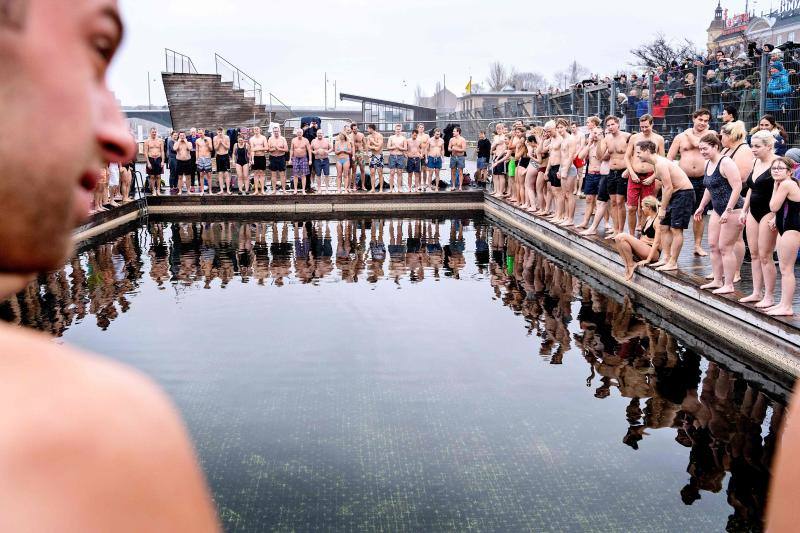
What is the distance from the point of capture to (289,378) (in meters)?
7.74

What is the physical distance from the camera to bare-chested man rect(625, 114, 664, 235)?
11.7m

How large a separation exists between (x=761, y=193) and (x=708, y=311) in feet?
5.26

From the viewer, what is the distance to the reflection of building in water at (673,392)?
18.2 feet

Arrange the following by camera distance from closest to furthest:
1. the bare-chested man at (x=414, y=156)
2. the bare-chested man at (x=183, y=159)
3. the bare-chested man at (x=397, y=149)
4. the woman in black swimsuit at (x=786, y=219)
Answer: the woman in black swimsuit at (x=786, y=219) < the bare-chested man at (x=183, y=159) < the bare-chested man at (x=414, y=156) < the bare-chested man at (x=397, y=149)

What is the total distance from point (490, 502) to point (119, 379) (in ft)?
16.2

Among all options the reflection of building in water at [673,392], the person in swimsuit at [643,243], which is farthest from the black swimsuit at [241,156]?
the person in swimsuit at [643,243]

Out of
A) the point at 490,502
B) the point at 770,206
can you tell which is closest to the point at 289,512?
the point at 490,502

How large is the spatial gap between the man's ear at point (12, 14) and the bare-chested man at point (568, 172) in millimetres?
14917

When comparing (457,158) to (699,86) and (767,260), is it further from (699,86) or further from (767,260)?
(767,260)

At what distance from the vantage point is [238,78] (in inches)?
1196

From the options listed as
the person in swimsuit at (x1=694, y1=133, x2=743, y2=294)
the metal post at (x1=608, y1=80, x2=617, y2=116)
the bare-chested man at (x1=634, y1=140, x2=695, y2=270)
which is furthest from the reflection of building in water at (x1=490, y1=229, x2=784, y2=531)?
the metal post at (x1=608, y1=80, x2=617, y2=116)

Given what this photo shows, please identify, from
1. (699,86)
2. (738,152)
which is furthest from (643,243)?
(699,86)

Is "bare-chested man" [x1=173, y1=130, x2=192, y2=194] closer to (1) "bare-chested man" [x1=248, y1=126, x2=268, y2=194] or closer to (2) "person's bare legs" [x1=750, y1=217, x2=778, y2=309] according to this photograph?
(1) "bare-chested man" [x1=248, y1=126, x2=268, y2=194]

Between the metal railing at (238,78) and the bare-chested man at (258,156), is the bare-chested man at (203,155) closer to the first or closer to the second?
the bare-chested man at (258,156)
